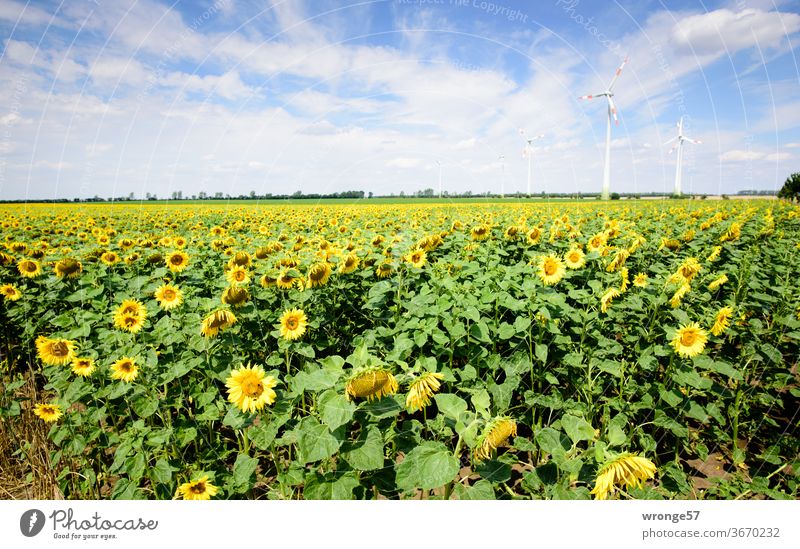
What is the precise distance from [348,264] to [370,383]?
2.12 meters

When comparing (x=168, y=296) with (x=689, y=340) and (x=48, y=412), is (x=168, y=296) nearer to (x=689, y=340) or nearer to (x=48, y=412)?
(x=48, y=412)

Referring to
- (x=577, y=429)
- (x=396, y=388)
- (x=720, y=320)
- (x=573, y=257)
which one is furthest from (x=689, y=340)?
(x=396, y=388)

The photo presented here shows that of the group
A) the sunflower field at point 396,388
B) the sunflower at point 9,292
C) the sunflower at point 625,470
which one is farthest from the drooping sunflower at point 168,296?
the sunflower at point 625,470

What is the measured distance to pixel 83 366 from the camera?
→ 2.63 metres

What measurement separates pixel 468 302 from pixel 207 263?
338cm

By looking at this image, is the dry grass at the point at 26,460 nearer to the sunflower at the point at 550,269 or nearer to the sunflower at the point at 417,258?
the sunflower at the point at 417,258

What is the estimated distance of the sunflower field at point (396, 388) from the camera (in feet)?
5.69

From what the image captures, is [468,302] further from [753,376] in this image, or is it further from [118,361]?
[753,376]

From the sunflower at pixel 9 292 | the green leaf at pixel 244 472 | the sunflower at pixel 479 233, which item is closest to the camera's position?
the green leaf at pixel 244 472

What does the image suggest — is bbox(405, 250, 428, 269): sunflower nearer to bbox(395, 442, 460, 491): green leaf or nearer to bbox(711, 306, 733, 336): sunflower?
bbox(395, 442, 460, 491): green leaf

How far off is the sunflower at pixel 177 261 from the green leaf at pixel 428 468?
3870 millimetres

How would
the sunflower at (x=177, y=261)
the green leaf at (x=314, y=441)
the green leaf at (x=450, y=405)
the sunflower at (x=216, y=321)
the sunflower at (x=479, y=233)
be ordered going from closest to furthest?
the green leaf at (x=314, y=441) < the green leaf at (x=450, y=405) < the sunflower at (x=216, y=321) < the sunflower at (x=177, y=261) < the sunflower at (x=479, y=233)
